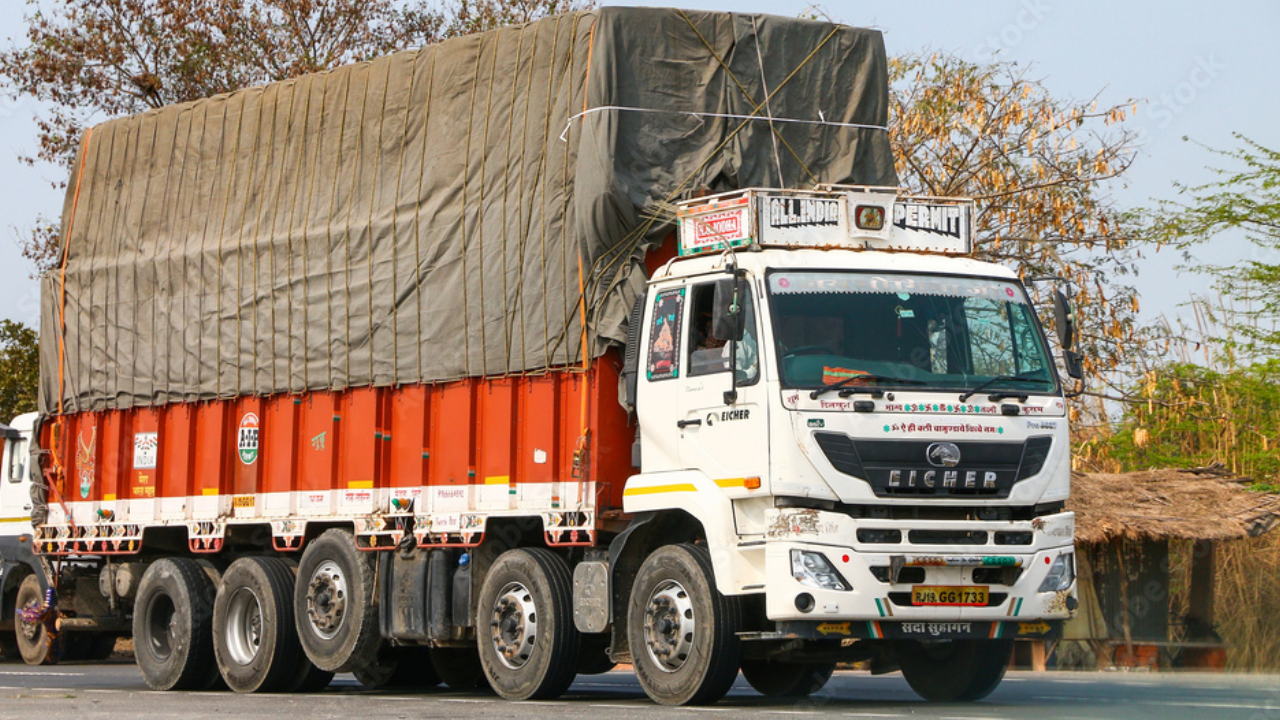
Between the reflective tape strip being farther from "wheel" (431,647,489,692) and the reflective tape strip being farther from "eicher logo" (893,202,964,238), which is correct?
"wheel" (431,647,489,692)

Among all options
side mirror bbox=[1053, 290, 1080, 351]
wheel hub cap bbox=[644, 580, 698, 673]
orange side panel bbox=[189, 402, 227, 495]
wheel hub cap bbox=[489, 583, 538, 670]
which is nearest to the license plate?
wheel hub cap bbox=[644, 580, 698, 673]

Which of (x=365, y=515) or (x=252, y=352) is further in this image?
(x=252, y=352)

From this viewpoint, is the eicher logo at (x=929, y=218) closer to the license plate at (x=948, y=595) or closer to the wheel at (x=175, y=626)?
the license plate at (x=948, y=595)

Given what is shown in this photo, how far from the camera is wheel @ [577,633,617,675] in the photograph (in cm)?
1289

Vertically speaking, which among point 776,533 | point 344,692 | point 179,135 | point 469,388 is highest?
point 179,135

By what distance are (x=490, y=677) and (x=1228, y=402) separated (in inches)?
529

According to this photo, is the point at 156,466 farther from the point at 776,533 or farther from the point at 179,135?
the point at 776,533

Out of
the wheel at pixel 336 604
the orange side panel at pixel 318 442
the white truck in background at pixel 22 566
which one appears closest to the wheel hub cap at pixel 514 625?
the wheel at pixel 336 604

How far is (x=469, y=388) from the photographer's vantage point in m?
13.5

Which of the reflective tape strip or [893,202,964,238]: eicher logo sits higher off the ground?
[893,202,964,238]: eicher logo

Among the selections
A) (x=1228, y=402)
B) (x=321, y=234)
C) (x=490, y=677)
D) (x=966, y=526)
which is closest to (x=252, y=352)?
(x=321, y=234)

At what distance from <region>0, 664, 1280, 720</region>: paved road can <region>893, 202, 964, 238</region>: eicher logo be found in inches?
130

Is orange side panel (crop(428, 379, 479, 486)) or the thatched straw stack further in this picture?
the thatched straw stack

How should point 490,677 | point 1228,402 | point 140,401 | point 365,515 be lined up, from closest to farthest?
point 490,677
point 365,515
point 140,401
point 1228,402
